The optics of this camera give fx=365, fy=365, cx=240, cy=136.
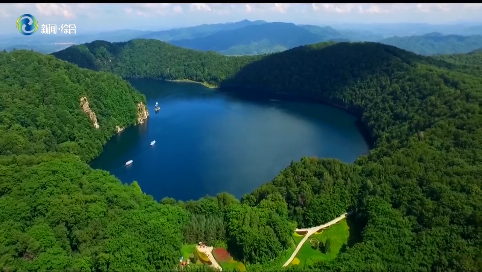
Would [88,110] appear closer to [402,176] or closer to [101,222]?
[101,222]

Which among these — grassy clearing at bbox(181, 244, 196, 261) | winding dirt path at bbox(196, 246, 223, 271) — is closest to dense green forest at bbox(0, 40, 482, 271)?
grassy clearing at bbox(181, 244, 196, 261)

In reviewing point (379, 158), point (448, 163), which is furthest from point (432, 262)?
point (379, 158)

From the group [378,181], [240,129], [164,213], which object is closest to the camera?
[164,213]

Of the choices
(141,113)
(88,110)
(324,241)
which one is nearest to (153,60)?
(141,113)

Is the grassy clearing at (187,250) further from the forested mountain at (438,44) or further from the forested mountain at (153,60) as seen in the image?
the forested mountain at (438,44)

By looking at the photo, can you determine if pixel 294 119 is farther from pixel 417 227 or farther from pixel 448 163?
pixel 417 227

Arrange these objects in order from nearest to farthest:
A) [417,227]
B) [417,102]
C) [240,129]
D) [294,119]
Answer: [417,227]
[417,102]
[240,129]
[294,119]

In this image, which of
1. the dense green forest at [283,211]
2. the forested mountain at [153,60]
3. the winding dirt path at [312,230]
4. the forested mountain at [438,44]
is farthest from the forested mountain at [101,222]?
the forested mountain at [438,44]
